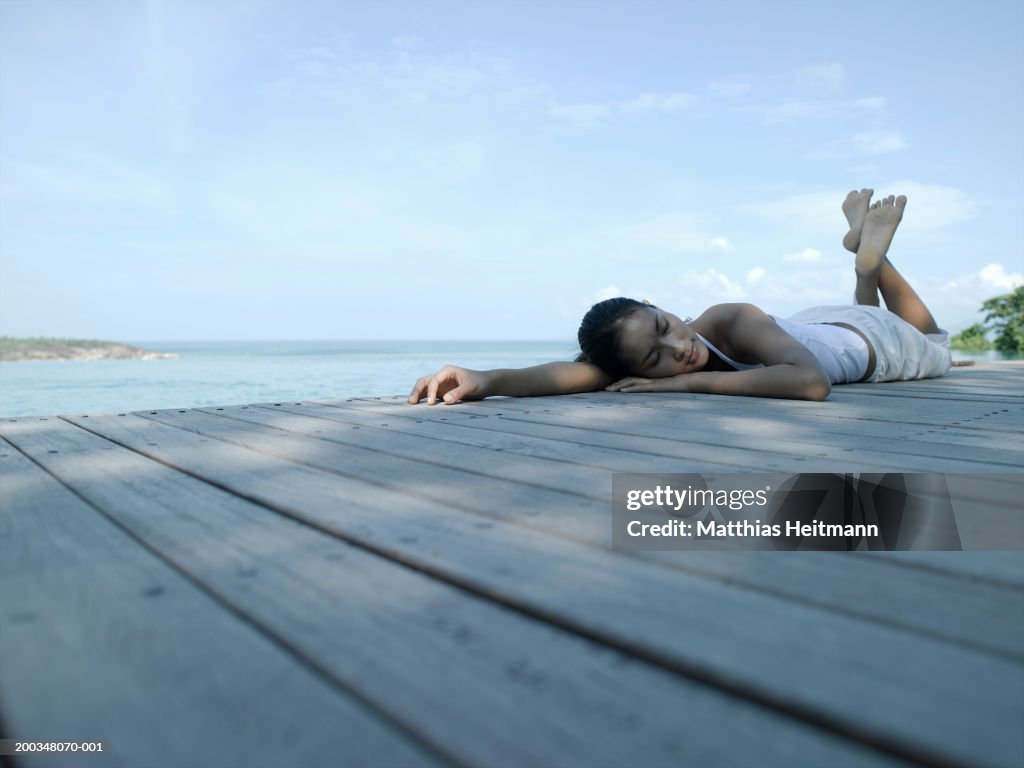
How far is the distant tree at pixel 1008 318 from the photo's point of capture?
8203 millimetres

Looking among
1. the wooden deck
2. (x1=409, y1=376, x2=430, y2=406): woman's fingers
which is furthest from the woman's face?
the wooden deck

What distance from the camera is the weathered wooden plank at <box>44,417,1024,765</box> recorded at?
0.46 metres

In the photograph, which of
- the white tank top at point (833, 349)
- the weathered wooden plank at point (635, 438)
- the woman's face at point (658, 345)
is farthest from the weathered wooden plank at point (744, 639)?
the white tank top at point (833, 349)

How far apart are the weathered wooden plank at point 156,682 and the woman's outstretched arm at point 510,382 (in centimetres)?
167

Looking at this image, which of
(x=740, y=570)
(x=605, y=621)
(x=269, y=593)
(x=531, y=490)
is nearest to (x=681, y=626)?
(x=605, y=621)

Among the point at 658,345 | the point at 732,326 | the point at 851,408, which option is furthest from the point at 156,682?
the point at 732,326

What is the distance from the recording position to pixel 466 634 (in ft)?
1.97

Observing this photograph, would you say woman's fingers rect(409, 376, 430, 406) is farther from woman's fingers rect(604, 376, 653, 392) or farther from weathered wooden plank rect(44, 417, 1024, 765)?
weathered wooden plank rect(44, 417, 1024, 765)

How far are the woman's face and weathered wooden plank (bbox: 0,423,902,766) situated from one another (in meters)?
1.85

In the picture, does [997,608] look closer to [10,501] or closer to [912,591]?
[912,591]

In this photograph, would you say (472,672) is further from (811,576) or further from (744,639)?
(811,576)

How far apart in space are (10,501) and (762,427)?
158 centimetres

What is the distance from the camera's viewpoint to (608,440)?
1581mm

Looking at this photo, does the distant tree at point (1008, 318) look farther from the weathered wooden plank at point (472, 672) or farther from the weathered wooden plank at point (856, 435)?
the weathered wooden plank at point (472, 672)
